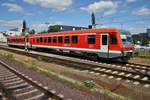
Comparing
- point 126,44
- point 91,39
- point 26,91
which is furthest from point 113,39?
Answer: point 26,91

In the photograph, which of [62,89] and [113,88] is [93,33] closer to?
[113,88]

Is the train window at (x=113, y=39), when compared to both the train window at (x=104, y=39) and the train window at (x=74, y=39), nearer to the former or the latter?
the train window at (x=104, y=39)

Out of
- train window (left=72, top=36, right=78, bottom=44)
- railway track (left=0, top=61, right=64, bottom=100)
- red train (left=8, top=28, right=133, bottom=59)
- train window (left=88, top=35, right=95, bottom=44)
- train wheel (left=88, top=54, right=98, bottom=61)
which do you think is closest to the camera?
railway track (left=0, top=61, right=64, bottom=100)

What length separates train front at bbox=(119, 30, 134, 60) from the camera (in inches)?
710

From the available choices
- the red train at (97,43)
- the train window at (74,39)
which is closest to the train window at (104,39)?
the red train at (97,43)

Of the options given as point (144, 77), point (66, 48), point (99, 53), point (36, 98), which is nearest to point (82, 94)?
point (36, 98)

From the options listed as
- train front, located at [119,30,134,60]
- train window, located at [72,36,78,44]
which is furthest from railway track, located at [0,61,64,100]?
train window, located at [72,36,78,44]

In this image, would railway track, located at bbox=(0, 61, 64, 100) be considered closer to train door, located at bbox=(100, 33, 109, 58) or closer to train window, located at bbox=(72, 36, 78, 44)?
train door, located at bbox=(100, 33, 109, 58)

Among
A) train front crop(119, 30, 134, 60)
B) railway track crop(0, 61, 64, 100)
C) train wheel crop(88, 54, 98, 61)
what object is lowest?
railway track crop(0, 61, 64, 100)

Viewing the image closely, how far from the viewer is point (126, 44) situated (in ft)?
61.0

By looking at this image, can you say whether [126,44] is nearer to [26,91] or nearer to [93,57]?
[93,57]

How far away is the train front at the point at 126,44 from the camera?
1803 centimetres

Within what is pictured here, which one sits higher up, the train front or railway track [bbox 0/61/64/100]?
the train front

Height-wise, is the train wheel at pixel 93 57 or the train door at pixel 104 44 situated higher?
the train door at pixel 104 44
